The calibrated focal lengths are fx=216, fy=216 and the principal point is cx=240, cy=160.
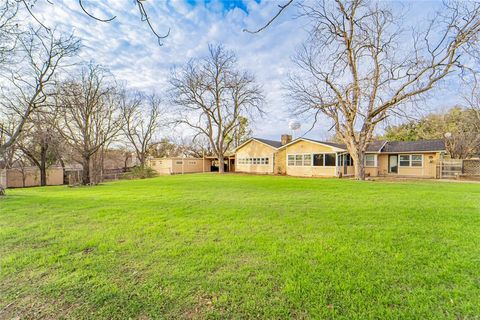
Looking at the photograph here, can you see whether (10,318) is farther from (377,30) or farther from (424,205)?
(377,30)

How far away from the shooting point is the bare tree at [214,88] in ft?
78.0

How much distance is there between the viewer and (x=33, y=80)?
1091 cm

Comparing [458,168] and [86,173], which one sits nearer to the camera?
[458,168]

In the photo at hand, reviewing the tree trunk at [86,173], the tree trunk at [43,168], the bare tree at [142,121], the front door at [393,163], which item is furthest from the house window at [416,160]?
the tree trunk at [43,168]

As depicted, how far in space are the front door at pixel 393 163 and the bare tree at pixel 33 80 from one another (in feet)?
77.2

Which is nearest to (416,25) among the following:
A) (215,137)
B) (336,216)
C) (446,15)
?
(446,15)

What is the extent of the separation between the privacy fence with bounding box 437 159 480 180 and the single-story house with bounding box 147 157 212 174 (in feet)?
87.3

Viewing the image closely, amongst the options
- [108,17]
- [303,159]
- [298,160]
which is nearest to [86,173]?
[108,17]

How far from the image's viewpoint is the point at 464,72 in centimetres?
1188

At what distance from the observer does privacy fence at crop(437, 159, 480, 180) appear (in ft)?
52.4

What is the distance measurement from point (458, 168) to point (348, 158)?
7324 mm

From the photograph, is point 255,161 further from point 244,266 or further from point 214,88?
point 244,266

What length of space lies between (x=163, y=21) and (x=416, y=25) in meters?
15.2

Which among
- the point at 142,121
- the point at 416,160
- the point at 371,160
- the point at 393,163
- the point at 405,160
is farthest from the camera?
the point at 142,121
